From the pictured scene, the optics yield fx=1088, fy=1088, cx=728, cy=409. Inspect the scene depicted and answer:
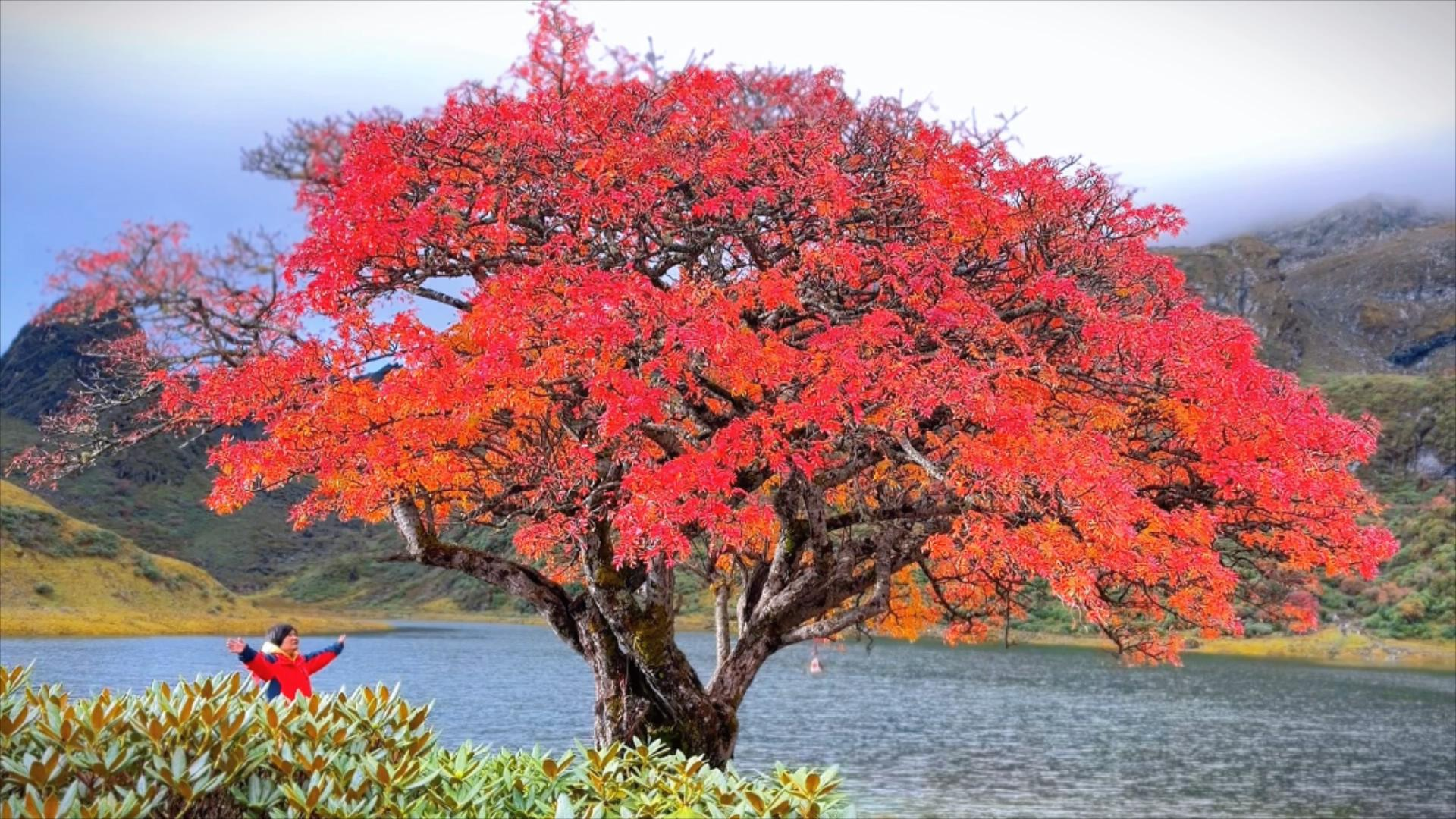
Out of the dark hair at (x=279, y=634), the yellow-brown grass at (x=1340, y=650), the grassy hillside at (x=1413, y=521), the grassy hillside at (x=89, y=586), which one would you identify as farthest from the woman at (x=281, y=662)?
the grassy hillside at (x=1413, y=521)

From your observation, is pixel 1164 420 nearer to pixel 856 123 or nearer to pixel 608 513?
pixel 856 123

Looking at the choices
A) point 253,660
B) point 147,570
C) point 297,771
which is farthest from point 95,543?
point 297,771

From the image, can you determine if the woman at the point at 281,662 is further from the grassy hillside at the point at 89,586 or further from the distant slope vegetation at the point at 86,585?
the distant slope vegetation at the point at 86,585

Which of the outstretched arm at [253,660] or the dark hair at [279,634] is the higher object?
the dark hair at [279,634]

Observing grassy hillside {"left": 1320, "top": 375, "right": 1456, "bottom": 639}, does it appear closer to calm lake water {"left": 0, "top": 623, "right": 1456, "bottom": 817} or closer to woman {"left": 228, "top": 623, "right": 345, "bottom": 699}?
calm lake water {"left": 0, "top": 623, "right": 1456, "bottom": 817}

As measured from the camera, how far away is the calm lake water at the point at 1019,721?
38.8 meters

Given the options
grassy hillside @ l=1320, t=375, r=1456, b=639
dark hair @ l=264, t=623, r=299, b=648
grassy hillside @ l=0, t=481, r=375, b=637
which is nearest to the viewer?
dark hair @ l=264, t=623, r=299, b=648

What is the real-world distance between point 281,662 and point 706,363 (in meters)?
5.77

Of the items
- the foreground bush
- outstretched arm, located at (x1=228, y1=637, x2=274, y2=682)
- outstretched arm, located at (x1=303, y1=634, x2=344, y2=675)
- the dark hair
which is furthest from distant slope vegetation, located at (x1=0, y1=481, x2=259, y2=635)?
the foreground bush

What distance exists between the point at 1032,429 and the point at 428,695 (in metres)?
55.6

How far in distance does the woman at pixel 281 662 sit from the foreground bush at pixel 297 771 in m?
2.68

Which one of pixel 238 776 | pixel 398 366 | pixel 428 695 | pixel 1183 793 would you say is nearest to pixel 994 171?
pixel 398 366

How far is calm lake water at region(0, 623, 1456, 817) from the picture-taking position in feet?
127

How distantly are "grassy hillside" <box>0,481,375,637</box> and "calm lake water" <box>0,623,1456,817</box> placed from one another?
31.4 ft
